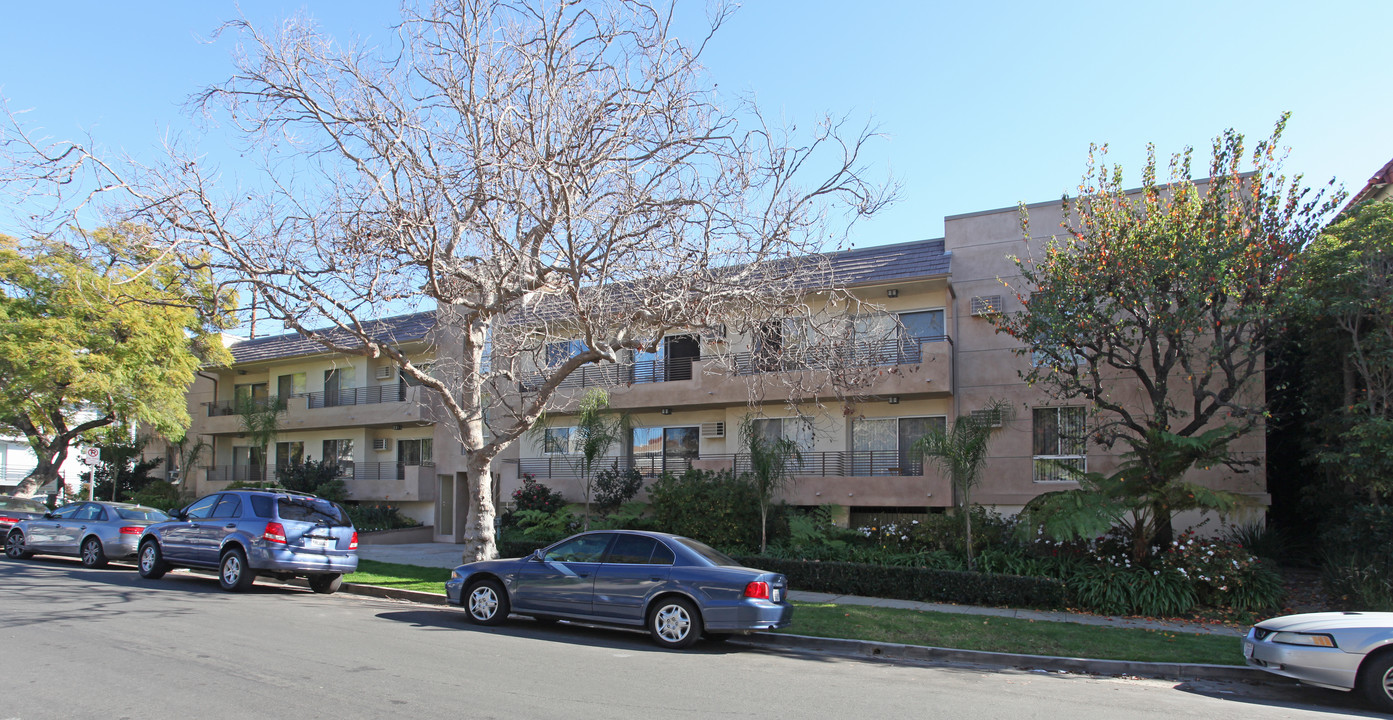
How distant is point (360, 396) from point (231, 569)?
59.9 feet

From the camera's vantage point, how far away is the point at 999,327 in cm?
1641

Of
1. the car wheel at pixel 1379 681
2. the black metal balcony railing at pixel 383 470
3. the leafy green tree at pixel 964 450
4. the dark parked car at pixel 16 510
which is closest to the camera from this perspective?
the car wheel at pixel 1379 681

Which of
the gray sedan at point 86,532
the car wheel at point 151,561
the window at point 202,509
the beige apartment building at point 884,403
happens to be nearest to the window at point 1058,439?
the beige apartment building at point 884,403

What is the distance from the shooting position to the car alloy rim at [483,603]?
1160cm

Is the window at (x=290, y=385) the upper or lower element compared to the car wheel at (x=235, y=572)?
upper

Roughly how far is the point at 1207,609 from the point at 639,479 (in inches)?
519

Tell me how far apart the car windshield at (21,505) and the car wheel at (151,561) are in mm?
7987

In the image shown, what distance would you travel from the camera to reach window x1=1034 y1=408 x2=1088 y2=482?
19031 mm

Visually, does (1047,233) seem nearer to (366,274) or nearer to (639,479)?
(639,479)

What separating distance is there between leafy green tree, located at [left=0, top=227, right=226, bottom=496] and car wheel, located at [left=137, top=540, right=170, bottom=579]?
31.6 ft

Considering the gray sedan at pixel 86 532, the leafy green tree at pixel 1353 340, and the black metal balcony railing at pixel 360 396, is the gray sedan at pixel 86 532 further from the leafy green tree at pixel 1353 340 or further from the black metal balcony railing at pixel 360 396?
the leafy green tree at pixel 1353 340

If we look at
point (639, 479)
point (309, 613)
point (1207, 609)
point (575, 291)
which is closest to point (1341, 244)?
point (1207, 609)

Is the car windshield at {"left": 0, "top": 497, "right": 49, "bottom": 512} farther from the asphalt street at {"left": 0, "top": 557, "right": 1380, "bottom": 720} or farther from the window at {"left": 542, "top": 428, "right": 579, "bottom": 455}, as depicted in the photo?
the window at {"left": 542, "top": 428, "right": 579, "bottom": 455}

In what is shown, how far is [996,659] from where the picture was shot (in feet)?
33.7
